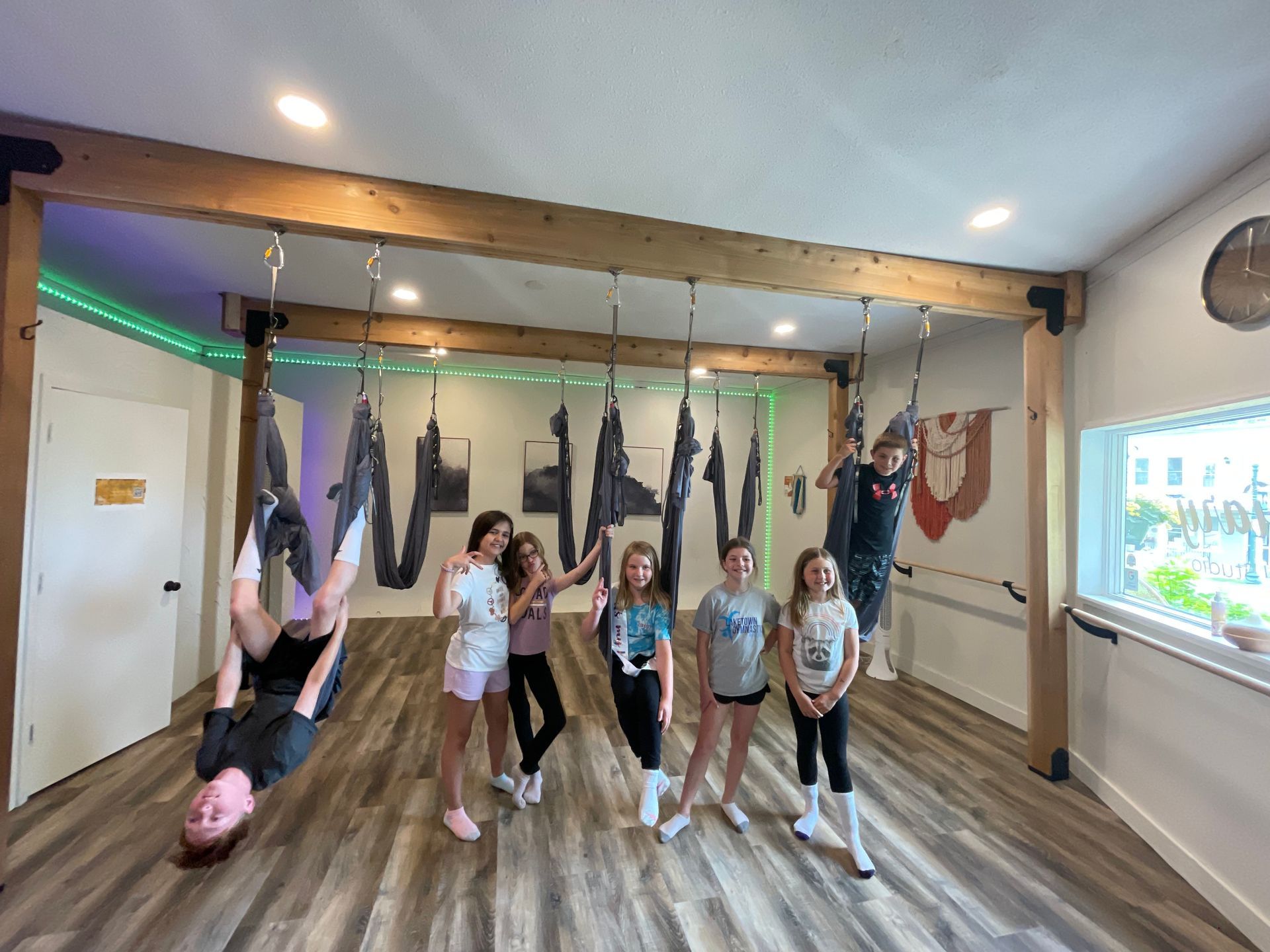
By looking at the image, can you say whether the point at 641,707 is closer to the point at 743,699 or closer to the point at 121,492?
the point at 743,699

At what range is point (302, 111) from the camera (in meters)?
1.63

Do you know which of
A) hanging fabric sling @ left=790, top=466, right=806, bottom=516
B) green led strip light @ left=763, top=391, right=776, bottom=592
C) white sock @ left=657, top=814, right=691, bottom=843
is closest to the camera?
white sock @ left=657, top=814, right=691, bottom=843

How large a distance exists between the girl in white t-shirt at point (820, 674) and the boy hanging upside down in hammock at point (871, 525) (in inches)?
14.4

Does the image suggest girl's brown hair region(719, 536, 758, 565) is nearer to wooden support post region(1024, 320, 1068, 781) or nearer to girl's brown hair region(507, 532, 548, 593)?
girl's brown hair region(507, 532, 548, 593)

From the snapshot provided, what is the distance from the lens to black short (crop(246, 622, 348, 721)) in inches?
60.6

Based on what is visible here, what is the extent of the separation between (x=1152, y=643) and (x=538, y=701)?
274 centimetres

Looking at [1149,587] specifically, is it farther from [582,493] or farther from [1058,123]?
[582,493]

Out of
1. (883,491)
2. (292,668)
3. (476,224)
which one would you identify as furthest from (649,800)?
(476,224)

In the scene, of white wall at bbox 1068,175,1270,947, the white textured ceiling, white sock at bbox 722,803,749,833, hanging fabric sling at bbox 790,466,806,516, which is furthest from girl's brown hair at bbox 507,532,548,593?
hanging fabric sling at bbox 790,466,806,516

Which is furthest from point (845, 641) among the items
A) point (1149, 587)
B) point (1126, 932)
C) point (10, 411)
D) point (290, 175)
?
point (10, 411)

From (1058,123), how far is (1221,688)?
7.13 feet

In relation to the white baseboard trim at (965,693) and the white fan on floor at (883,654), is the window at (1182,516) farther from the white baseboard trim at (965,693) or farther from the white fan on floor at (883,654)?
the white fan on floor at (883,654)

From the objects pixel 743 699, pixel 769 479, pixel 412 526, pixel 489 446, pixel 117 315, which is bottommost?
pixel 743 699

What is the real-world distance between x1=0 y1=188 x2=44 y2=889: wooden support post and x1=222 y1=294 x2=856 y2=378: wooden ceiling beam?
1.58m
